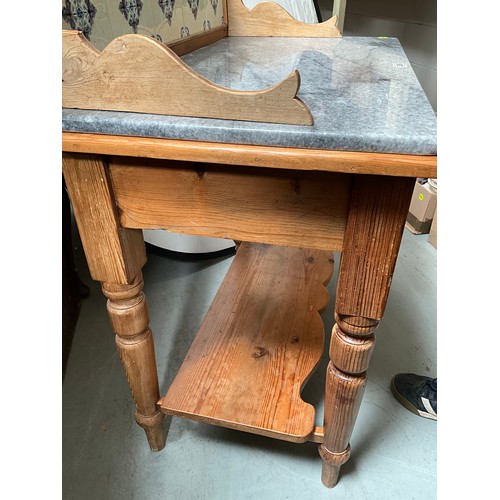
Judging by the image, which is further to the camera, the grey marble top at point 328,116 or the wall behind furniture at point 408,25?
the wall behind furniture at point 408,25

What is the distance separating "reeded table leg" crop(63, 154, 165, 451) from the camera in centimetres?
48

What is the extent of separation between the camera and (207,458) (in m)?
0.83

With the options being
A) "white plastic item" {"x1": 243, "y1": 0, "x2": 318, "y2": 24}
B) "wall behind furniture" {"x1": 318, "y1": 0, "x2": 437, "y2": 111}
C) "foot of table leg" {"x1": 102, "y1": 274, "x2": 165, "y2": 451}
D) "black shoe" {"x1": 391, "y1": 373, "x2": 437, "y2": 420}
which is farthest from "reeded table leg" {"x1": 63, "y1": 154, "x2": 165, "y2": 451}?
"wall behind furniture" {"x1": 318, "y1": 0, "x2": 437, "y2": 111}

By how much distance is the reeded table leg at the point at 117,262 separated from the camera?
0.48 m

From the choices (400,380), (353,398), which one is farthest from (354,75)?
(400,380)

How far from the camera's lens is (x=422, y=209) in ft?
Result: 5.03

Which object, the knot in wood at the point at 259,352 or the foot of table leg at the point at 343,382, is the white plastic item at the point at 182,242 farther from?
the foot of table leg at the point at 343,382

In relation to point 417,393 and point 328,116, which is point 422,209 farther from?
point 328,116

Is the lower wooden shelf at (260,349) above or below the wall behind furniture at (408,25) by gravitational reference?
below

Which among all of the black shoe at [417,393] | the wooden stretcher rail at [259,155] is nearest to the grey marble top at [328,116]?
the wooden stretcher rail at [259,155]

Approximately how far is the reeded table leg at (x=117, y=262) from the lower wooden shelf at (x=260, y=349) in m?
0.09

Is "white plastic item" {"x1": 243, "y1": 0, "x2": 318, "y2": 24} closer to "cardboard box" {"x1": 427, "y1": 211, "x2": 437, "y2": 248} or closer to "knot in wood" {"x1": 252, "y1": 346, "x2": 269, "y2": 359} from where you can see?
"cardboard box" {"x1": 427, "y1": 211, "x2": 437, "y2": 248}

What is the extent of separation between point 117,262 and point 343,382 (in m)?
0.37

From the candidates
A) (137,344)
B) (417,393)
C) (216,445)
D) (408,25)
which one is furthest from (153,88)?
(408,25)
